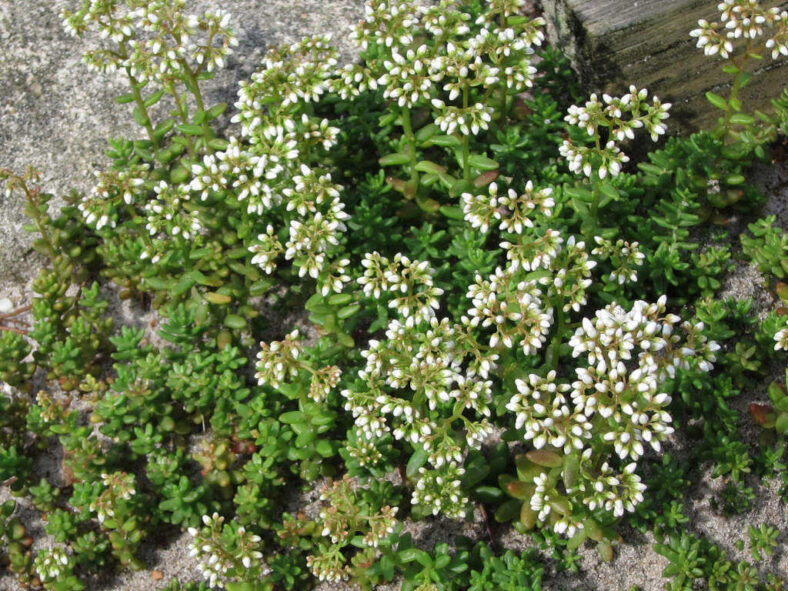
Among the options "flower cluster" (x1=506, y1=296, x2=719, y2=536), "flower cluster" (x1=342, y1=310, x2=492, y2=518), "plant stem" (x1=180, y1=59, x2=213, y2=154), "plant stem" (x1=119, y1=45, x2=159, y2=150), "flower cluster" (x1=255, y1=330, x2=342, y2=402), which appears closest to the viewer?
"flower cluster" (x1=506, y1=296, x2=719, y2=536)

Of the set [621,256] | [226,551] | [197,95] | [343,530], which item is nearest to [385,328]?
[343,530]

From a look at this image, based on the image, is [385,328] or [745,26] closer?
[745,26]

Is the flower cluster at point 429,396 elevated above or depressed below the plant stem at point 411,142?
below

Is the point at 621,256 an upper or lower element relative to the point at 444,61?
lower

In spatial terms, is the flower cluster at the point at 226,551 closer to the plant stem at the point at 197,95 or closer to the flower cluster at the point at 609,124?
the plant stem at the point at 197,95

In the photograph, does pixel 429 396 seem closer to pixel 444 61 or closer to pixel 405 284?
pixel 405 284

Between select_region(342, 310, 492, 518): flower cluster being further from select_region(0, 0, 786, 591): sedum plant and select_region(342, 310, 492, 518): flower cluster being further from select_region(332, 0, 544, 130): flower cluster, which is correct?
select_region(332, 0, 544, 130): flower cluster

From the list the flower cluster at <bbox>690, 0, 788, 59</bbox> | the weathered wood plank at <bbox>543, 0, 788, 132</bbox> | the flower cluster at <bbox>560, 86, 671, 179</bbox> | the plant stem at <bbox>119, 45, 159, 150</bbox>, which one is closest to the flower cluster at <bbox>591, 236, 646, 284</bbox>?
the flower cluster at <bbox>560, 86, 671, 179</bbox>

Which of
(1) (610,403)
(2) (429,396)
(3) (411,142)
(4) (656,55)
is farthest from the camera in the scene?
(4) (656,55)

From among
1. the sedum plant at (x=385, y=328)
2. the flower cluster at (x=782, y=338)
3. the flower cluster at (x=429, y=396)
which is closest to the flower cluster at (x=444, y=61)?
the sedum plant at (x=385, y=328)
